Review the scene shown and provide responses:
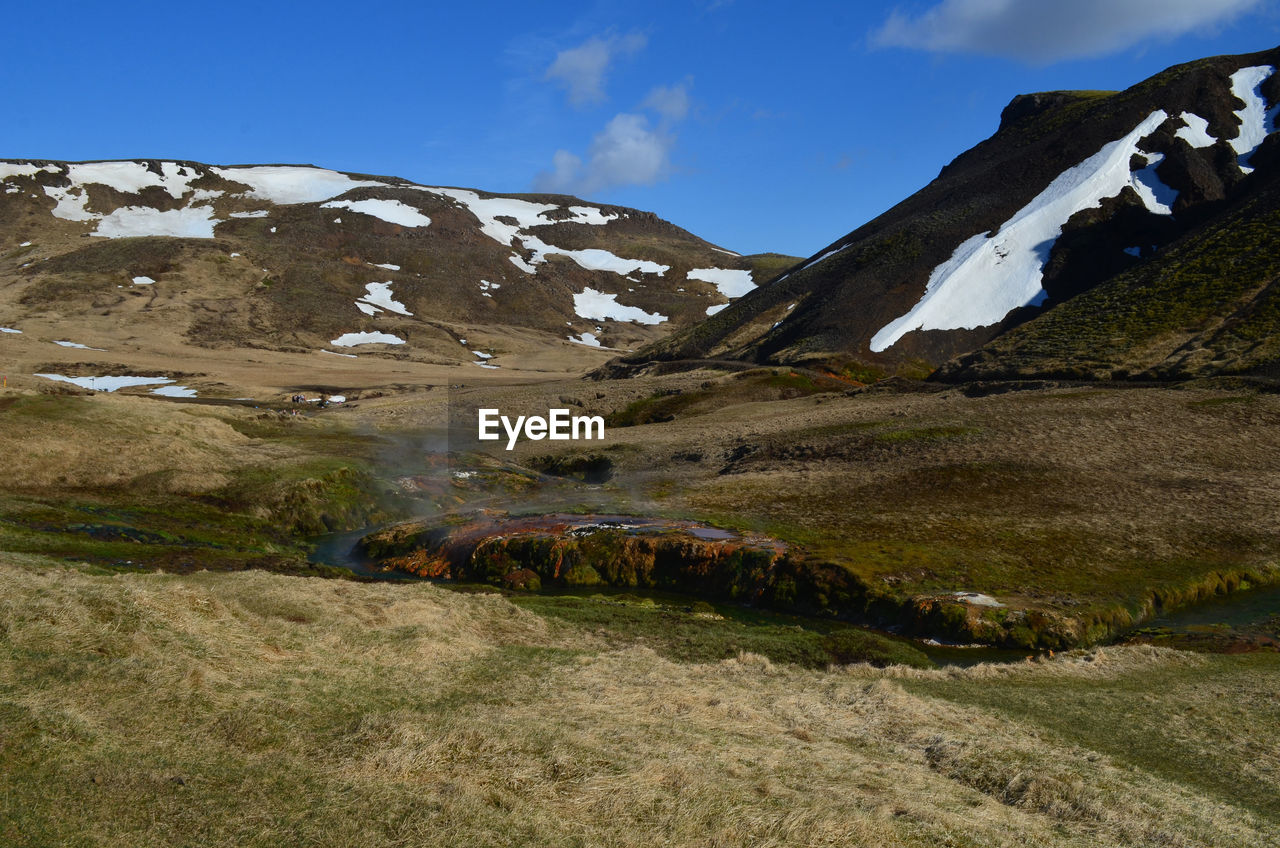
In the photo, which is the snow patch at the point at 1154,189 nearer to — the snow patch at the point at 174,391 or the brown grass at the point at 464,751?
the brown grass at the point at 464,751

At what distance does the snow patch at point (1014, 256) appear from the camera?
327 ft

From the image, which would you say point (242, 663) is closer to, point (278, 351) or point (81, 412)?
point (81, 412)

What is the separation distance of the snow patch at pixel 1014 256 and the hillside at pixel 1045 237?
214mm

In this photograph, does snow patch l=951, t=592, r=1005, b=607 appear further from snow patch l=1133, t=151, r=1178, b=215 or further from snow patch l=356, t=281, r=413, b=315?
snow patch l=356, t=281, r=413, b=315

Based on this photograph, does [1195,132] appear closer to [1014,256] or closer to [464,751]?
[1014,256]

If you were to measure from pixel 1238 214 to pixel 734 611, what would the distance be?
84787mm

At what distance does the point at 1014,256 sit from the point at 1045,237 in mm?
4768

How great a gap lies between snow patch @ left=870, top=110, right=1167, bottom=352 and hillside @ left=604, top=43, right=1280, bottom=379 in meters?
0.21

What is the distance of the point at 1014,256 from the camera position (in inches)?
4158

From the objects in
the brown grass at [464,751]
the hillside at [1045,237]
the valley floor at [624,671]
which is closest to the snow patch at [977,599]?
the valley floor at [624,671]

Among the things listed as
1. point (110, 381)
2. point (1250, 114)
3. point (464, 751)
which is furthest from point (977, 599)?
point (1250, 114)

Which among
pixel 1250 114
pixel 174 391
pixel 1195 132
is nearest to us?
pixel 174 391

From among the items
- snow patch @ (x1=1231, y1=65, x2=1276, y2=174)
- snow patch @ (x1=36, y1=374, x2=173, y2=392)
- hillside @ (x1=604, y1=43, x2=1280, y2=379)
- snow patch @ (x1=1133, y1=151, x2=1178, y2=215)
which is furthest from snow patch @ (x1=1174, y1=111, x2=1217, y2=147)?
snow patch @ (x1=36, y1=374, x2=173, y2=392)

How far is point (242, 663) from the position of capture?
51.0 ft
